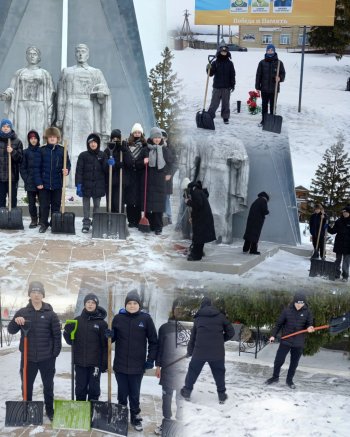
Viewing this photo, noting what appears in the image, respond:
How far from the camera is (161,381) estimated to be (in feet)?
9.55

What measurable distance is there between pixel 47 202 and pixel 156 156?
688 mm

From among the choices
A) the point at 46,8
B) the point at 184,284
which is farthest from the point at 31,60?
the point at 184,284

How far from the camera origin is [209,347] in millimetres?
2896

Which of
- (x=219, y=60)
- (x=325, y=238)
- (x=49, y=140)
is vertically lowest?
(x=325, y=238)

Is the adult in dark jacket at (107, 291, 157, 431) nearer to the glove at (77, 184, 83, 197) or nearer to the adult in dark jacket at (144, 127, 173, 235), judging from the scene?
the adult in dark jacket at (144, 127, 173, 235)

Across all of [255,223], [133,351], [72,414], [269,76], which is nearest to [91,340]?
[133,351]

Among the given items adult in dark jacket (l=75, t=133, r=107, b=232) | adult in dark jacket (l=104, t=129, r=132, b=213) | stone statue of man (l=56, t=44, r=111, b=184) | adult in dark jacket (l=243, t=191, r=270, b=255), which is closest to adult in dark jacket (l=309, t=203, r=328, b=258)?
adult in dark jacket (l=243, t=191, r=270, b=255)

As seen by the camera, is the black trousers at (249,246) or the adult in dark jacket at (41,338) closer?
the black trousers at (249,246)

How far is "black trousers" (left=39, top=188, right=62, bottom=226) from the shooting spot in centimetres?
366

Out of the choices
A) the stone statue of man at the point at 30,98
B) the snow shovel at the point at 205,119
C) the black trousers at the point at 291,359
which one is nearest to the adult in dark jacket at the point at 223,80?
the snow shovel at the point at 205,119

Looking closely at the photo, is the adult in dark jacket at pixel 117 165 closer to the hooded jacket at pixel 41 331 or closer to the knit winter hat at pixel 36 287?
the hooded jacket at pixel 41 331

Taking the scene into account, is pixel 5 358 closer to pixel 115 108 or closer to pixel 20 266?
pixel 20 266

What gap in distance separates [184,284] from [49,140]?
157 centimetres

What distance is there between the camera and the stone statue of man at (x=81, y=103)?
5.79 m
